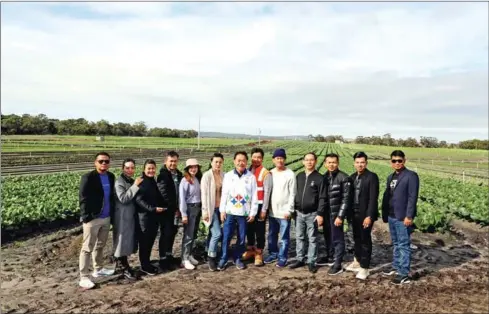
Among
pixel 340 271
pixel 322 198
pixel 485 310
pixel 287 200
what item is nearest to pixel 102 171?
pixel 287 200

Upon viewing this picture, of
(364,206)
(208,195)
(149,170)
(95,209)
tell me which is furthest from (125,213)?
(364,206)

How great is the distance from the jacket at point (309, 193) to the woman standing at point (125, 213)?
2656 millimetres

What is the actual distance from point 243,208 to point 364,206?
6.42 ft

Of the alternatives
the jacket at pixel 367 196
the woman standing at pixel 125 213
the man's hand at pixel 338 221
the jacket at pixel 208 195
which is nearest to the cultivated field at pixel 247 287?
the woman standing at pixel 125 213

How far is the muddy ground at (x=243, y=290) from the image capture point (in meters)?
4.96

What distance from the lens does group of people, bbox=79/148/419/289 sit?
18.8 ft

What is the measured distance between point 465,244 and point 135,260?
765 centimetres

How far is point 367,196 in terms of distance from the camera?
19.4ft

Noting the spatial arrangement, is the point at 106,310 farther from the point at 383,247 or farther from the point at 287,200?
the point at 383,247

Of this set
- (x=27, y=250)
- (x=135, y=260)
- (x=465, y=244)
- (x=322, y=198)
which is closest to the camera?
(x=322, y=198)

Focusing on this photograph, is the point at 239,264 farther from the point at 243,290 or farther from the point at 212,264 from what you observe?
the point at 243,290

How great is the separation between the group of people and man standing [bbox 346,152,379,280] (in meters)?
0.02

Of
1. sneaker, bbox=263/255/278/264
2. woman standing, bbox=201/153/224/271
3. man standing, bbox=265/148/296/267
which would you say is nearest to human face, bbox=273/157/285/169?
man standing, bbox=265/148/296/267

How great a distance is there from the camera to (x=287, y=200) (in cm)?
632
